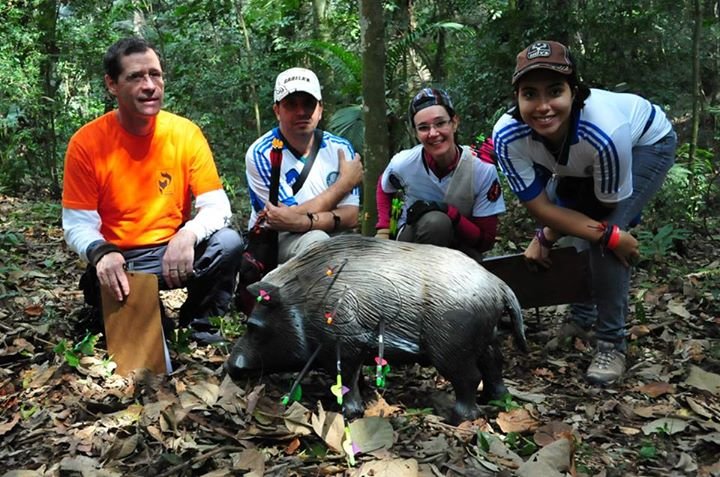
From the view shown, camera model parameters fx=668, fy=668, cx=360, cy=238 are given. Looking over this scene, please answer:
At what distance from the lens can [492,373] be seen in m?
3.34

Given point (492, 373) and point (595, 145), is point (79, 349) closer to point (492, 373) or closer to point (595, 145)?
point (492, 373)

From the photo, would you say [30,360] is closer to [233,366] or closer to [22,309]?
[22,309]

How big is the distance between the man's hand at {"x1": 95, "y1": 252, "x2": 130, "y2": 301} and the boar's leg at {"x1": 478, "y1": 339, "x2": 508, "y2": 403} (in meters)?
1.93

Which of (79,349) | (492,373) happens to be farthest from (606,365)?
(79,349)

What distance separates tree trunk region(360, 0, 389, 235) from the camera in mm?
4816

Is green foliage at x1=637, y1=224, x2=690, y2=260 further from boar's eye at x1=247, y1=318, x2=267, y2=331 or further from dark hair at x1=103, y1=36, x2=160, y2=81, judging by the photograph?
dark hair at x1=103, y1=36, x2=160, y2=81

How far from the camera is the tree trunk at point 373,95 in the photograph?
482cm

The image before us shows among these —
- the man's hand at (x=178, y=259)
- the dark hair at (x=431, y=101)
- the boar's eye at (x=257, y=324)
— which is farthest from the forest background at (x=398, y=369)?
the dark hair at (x=431, y=101)

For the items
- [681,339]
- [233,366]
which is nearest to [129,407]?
[233,366]

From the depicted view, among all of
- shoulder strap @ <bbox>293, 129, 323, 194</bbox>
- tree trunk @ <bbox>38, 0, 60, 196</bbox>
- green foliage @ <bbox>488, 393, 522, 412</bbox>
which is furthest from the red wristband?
tree trunk @ <bbox>38, 0, 60, 196</bbox>

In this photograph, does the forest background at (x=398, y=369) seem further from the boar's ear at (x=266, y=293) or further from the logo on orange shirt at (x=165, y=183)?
the logo on orange shirt at (x=165, y=183)

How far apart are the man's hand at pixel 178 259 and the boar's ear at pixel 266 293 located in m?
0.84

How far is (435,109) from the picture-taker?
400 cm

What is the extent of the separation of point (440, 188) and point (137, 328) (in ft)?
6.68
